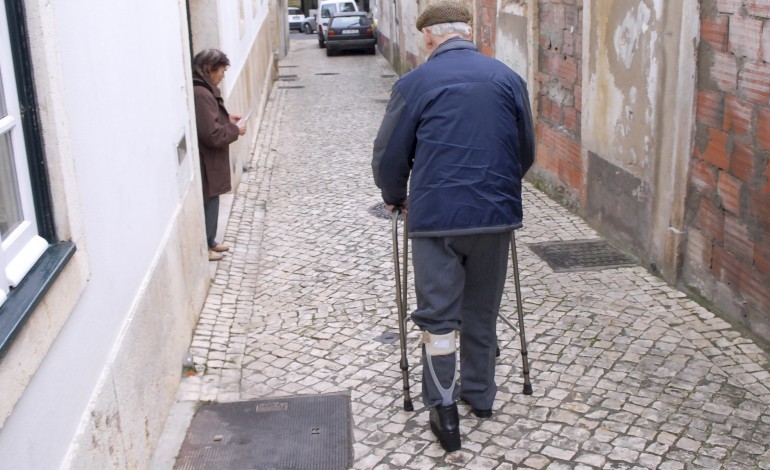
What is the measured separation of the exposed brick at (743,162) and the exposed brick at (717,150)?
8 centimetres

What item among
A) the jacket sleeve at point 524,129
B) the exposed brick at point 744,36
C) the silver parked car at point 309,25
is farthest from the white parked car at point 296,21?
the jacket sleeve at point 524,129

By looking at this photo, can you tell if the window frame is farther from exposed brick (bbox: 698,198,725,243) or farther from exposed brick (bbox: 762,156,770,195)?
exposed brick (bbox: 698,198,725,243)

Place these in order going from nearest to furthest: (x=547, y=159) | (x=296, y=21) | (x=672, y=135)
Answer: (x=672, y=135), (x=547, y=159), (x=296, y=21)

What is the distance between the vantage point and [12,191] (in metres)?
2.89

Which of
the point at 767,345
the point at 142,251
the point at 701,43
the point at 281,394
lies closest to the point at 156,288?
the point at 142,251

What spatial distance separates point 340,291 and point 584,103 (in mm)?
3160

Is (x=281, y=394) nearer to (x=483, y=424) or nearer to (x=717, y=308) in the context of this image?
(x=483, y=424)

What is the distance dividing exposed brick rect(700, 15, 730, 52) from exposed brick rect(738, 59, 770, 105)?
0.28 meters

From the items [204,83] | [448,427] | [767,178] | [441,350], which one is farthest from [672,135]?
[204,83]

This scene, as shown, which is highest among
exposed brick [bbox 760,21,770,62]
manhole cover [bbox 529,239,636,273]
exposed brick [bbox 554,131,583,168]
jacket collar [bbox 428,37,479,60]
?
jacket collar [bbox 428,37,479,60]

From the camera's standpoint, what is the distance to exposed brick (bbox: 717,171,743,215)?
18.0 ft

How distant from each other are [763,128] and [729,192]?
532mm

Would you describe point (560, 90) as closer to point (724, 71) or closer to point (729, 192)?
point (724, 71)

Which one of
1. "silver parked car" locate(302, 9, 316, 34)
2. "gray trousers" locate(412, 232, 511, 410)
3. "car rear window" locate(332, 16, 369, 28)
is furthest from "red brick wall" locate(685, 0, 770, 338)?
"silver parked car" locate(302, 9, 316, 34)
